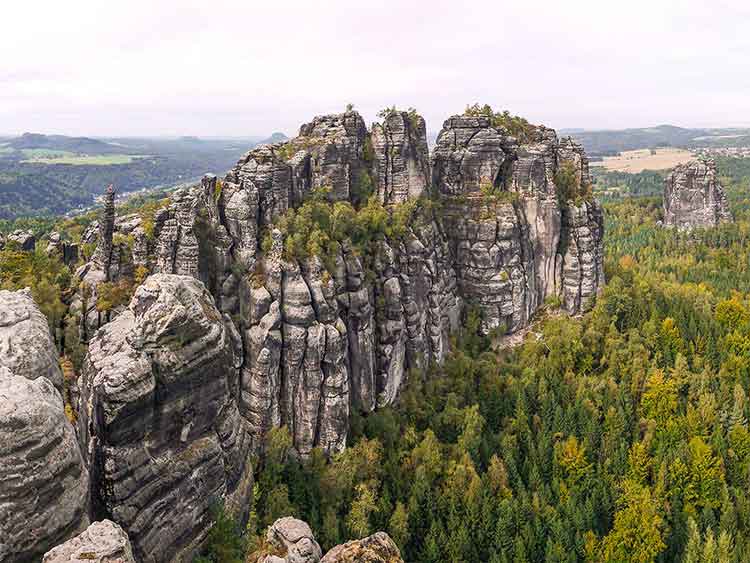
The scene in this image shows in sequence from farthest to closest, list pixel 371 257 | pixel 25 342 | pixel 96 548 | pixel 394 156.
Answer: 1. pixel 394 156
2. pixel 371 257
3. pixel 25 342
4. pixel 96 548

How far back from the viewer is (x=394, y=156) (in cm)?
5875

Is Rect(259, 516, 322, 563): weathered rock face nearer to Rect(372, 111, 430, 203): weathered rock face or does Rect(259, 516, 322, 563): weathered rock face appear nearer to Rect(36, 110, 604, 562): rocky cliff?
Rect(36, 110, 604, 562): rocky cliff

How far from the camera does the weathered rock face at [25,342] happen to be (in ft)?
69.8

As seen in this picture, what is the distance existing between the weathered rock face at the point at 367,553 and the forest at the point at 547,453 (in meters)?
10.5

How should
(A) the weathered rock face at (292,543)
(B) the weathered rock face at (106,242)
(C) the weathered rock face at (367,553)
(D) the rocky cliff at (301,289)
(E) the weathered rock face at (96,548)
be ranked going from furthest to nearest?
(B) the weathered rock face at (106,242) < (D) the rocky cliff at (301,289) < (A) the weathered rock face at (292,543) < (C) the weathered rock face at (367,553) < (E) the weathered rock face at (96,548)

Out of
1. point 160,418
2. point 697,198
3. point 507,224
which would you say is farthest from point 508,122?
point 697,198

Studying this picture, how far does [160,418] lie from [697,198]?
482 ft

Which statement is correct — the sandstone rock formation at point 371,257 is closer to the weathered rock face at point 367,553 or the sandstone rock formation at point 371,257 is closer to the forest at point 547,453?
the forest at point 547,453

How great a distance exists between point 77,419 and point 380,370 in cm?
2928

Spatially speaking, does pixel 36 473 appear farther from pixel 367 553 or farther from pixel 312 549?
pixel 367 553

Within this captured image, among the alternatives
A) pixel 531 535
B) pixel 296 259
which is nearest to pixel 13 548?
pixel 296 259

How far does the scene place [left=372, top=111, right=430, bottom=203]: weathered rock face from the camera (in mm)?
58531

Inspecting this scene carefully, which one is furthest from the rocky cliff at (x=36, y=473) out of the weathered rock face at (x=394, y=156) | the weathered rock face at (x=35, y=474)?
the weathered rock face at (x=394, y=156)

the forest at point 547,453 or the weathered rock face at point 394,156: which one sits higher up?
the weathered rock face at point 394,156
